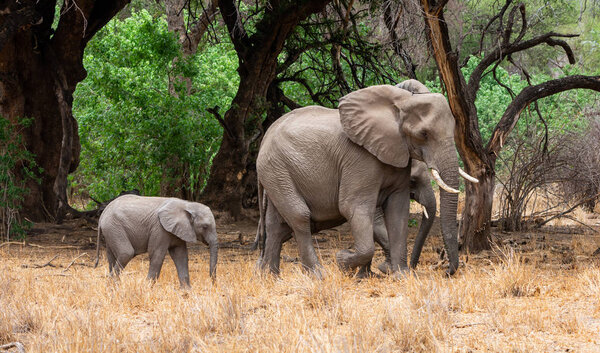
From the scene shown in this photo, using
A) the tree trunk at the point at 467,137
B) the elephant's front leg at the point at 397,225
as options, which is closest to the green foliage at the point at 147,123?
the tree trunk at the point at 467,137

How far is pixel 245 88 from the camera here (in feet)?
44.6

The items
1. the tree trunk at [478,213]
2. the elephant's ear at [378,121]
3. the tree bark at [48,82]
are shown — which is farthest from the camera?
the tree bark at [48,82]

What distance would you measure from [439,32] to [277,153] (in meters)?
3.11

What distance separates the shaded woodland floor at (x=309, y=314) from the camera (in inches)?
169

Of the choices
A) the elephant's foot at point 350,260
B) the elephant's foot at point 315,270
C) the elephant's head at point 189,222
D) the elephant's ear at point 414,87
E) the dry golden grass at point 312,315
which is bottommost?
the dry golden grass at point 312,315

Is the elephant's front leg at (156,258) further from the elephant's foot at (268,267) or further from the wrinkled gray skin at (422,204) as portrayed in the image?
the wrinkled gray skin at (422,204)

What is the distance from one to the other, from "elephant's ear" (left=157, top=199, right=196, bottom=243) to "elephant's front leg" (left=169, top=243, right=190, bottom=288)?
260 millimetres

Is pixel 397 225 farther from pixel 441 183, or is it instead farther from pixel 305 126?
pixel 305 126

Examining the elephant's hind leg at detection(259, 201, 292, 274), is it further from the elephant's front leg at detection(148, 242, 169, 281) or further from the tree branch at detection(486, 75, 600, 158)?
the tree branch at detection(486, 75, 600, 158)

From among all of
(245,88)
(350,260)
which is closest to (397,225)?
(350,260)

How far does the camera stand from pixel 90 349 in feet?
14.0

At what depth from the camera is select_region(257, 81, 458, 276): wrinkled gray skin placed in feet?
22.3

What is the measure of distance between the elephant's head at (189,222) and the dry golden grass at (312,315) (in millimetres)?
696

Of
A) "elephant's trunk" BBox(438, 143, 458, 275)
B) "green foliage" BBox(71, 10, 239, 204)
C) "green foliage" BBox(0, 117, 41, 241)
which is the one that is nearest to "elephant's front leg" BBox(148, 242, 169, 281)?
"elephant's trunk" BBox(438, 143, 458, 275)
